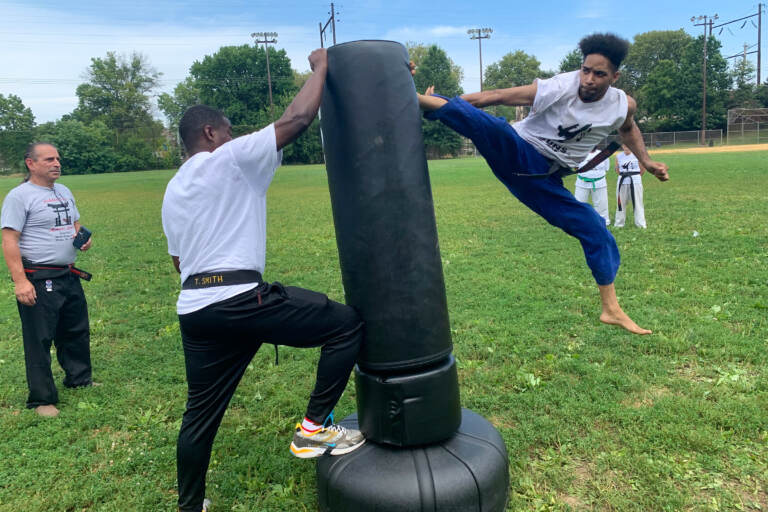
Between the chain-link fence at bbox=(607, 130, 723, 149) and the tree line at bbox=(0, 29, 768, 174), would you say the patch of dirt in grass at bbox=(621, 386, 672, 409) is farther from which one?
the chain-link fence at bbox=(607, 130, 723, 149)

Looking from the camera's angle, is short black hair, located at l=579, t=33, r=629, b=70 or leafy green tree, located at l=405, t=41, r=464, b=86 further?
leafy green tree, located at l=405, t=41, r=464, b=86

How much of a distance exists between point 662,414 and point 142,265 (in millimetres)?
10107

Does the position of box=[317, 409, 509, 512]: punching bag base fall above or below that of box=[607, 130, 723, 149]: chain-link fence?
below

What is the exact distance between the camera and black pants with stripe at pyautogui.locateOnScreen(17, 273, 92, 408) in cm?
514

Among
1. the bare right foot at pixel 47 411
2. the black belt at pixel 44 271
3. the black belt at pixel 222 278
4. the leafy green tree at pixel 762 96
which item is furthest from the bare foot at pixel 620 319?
the leafy green tree at pixel 762 96

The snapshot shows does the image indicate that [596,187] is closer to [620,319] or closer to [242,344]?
[620,319]

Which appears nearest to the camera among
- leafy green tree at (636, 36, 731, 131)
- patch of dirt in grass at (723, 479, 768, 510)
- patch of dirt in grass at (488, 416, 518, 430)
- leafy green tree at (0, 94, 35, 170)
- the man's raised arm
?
the man's raised arm

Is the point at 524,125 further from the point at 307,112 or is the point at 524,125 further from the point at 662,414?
the point at 662,414

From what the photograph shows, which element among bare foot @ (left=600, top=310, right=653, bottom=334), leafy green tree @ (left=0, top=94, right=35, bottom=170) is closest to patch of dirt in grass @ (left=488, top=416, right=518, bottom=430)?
bare foot @ (left=600, top=310, right=653, bottom=334)

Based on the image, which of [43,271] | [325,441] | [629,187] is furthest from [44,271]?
[629,187]

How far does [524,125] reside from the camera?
14.9ft

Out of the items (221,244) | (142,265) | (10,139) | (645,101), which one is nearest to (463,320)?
(221,244)

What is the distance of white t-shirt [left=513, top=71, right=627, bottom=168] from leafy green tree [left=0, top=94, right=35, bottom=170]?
285ft

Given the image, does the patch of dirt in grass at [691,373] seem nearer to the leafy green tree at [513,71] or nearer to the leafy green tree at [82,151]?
the leafy green tree at [82,151]
